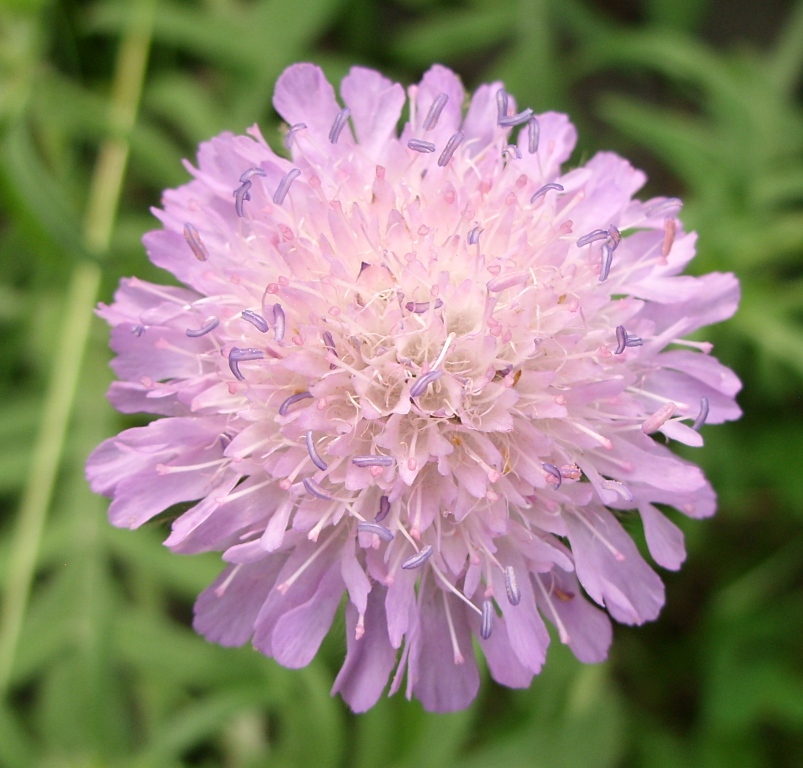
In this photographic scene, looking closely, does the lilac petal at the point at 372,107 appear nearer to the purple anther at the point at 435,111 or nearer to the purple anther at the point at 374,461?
the purple anther at the point at 435,111

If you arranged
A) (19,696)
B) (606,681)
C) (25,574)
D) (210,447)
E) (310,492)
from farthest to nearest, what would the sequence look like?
(19,696)
(606,681)
(25,574)
(210,447)
(310,492)

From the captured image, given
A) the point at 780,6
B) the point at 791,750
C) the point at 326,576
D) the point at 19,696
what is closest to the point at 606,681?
the point at 791,750

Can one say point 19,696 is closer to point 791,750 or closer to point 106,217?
point 106,217

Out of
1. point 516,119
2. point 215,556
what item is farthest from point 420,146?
point 215,556

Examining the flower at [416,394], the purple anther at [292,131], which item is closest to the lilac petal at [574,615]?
the flower at [416,394]

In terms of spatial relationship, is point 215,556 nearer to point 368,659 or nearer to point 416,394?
point 368,659
